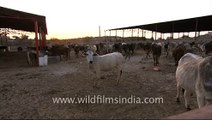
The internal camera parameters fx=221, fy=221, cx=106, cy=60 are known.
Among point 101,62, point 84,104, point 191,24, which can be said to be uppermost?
point 191,24

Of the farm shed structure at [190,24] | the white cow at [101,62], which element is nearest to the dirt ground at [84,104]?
the white cow at [101,62]

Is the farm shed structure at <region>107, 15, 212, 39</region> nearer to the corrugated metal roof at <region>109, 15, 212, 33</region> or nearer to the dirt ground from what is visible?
the corrugated metal roof at <region>109, 15, 212, 33</region>

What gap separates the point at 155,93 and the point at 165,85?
1435 millimetres

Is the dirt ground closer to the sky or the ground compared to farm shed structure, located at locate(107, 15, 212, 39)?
closer to the ground

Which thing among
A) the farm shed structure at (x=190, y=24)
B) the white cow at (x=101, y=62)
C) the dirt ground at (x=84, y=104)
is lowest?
the dirt ground at (x=84, y=104)

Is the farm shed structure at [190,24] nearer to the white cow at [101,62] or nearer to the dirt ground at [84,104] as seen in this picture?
the white cow at [101,62]

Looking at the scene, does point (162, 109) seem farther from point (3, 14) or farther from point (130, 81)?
point (3, 14)

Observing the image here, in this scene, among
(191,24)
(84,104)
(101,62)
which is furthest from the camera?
(191,24)

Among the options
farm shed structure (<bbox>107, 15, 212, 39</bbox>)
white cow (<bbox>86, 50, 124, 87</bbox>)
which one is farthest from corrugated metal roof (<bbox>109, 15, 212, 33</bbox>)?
white cow (<bbox>86, 50, 124, 87</bbox>)

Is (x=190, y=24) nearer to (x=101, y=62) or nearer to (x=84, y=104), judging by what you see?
(x=101, y=62)

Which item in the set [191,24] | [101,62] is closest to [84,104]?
[101,62]

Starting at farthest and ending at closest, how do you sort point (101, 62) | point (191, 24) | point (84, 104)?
point (191, 24) → point (101, 62) → point (84, 104)

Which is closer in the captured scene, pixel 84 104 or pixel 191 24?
pixel 84 104

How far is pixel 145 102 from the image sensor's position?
6281mm
